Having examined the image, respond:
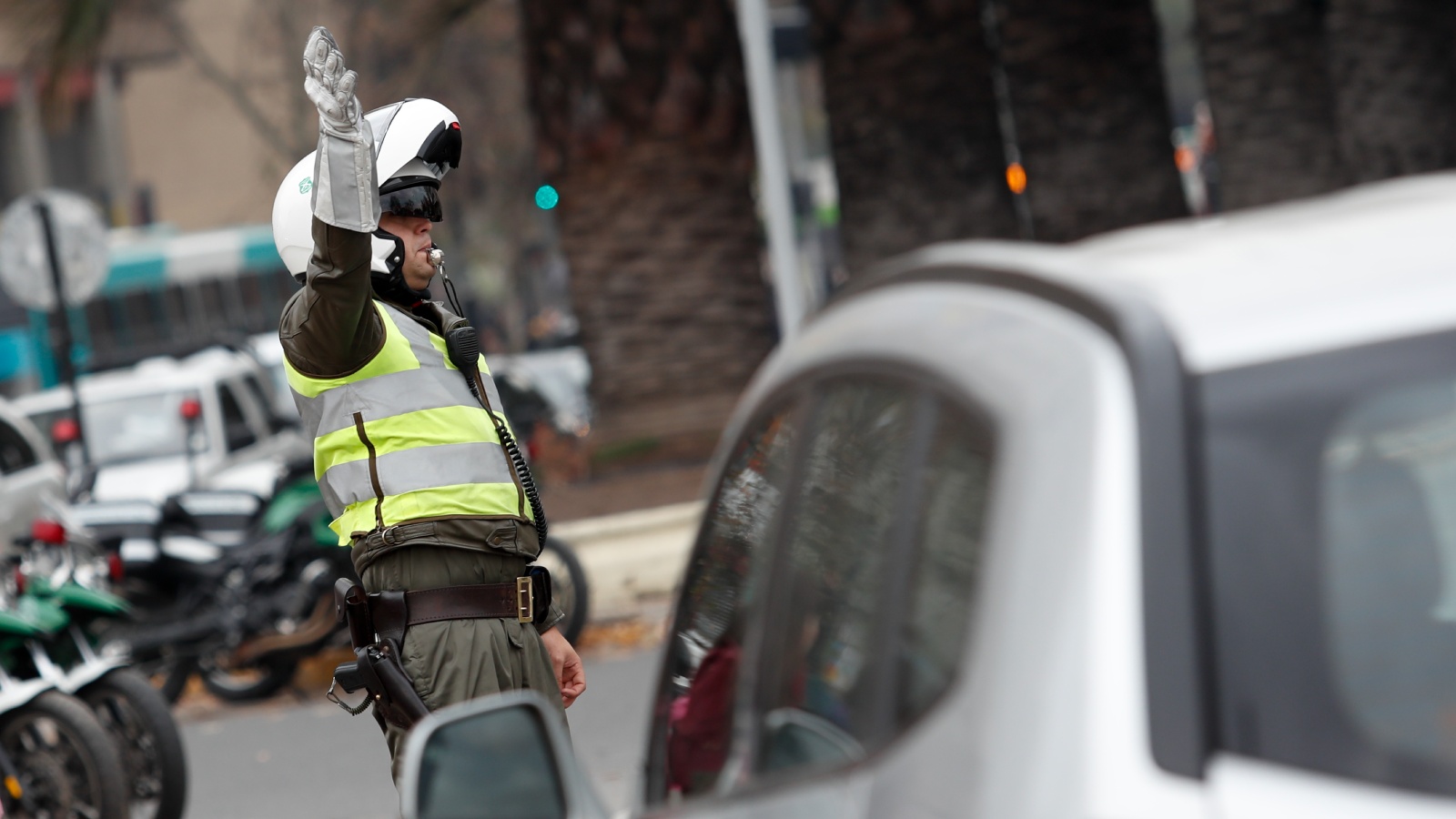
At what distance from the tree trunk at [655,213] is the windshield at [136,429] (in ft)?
9.70

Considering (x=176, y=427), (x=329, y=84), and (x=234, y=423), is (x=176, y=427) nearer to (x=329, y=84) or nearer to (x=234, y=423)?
(x=234, y=423)

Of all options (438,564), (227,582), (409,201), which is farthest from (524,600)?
(227,582)

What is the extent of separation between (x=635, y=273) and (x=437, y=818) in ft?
33.6

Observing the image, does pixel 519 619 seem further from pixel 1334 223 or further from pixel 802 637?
pixel 1334 223

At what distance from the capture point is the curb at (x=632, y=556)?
33.2ft

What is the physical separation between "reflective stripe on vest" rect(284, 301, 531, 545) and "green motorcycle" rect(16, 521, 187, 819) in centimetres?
307

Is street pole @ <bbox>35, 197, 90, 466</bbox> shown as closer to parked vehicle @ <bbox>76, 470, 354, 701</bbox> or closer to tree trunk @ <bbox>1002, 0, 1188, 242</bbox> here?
parked vehicle @ <bbox>76, 470, 354, 701</bbox>

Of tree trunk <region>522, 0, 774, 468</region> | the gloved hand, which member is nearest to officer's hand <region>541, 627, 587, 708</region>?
the gloved hand

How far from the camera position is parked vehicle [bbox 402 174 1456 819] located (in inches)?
51.6

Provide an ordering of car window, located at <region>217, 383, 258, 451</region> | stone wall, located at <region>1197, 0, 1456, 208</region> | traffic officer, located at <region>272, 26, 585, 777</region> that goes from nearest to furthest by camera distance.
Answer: traffic officer, located at <region>272, 26, 585, 777</region> < stone wall, located at <region>1197, 0, 1456, 208</region> < car window, located at <region>217, 383, 258, 451</region>

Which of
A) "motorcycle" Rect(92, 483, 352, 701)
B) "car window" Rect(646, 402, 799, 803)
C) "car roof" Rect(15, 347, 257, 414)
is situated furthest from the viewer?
"car roof" Rect(15, 347, 257, 414)

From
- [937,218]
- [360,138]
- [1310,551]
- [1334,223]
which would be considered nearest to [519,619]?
[360,138]

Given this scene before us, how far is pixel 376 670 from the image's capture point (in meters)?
3.34

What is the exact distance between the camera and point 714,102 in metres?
11.9
